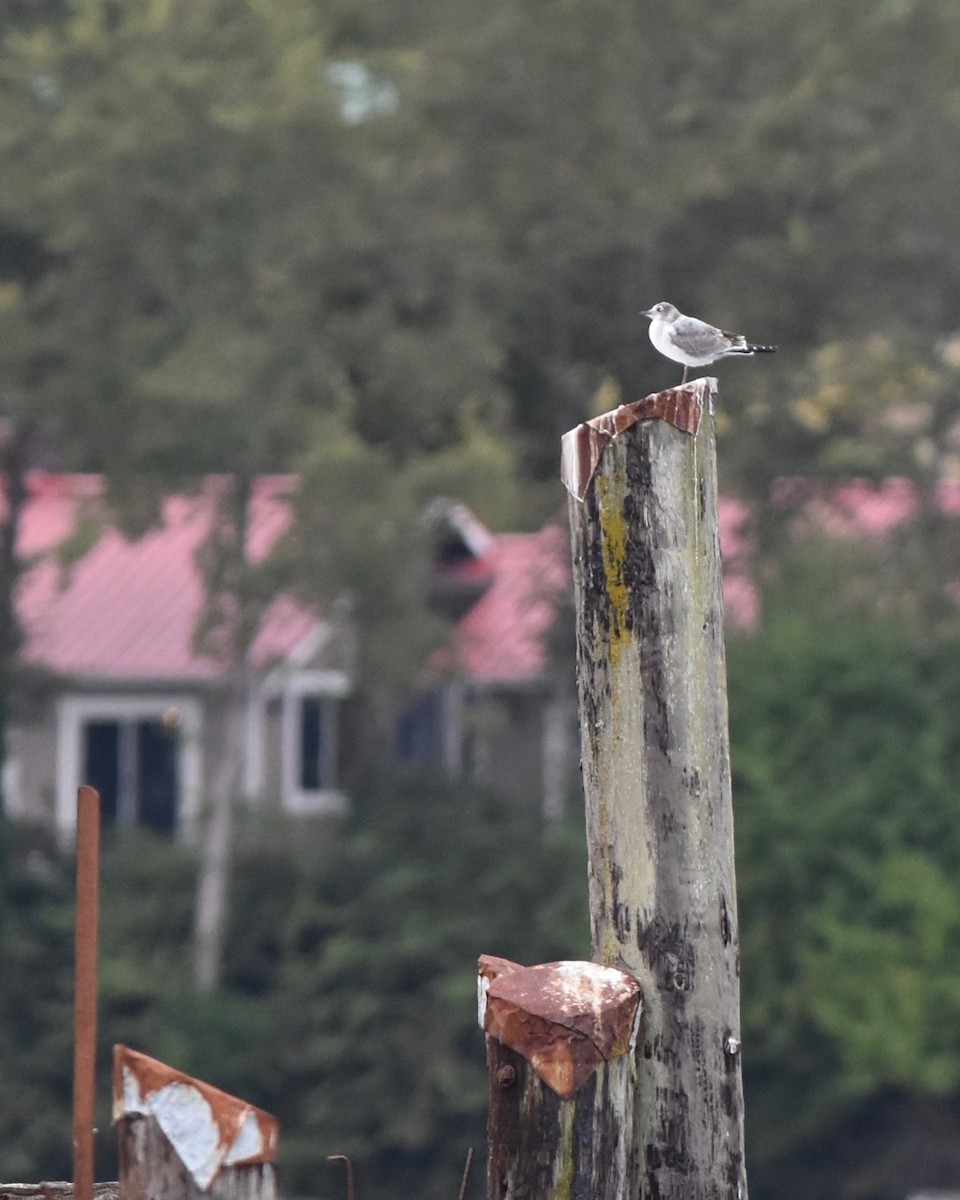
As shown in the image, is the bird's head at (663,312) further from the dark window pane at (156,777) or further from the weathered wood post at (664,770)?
the dark window pane at (156,777)

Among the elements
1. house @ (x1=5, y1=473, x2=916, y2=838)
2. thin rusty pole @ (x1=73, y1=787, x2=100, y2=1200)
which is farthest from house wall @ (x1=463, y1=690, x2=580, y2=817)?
thin rusty pole @ (x1=73, y1=787, x2=100, y2=1200)

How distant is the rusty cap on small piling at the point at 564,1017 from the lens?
602cm

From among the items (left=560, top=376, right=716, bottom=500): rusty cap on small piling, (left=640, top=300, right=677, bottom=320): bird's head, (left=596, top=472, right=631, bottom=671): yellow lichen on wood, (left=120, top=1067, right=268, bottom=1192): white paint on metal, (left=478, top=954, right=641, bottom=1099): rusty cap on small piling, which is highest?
(left=640, top=300, right=677, bottom=320): bird's head

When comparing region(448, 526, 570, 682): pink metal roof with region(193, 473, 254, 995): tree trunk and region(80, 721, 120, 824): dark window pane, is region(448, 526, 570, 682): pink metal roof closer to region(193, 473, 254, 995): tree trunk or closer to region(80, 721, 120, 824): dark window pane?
region(193, 473, 254, 995): tree trunk

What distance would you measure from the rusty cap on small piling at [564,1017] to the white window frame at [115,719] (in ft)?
108

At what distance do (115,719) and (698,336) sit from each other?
3051 cm

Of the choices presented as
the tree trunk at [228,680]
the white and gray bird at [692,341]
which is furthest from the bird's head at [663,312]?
the tree trunk at [228,680]

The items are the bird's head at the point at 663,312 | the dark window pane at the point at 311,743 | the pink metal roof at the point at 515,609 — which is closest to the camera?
the bird's head at the point at 663,312

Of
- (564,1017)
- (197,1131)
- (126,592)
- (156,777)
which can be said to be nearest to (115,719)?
(156,777)

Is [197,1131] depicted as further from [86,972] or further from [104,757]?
[104,757]

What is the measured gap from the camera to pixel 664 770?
6.34 meters

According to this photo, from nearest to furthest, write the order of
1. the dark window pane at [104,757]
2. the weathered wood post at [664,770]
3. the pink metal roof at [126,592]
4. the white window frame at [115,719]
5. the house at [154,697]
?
the weathered wood post at [664,770] → the pink metal roof at [126,592] → the house at [154,697] → the white window frame at [115,719] → the dark window pane at [104,757]

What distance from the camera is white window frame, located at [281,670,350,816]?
39.2m

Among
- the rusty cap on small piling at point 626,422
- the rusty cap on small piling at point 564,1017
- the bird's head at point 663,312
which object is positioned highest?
the bird's head at point 663,312
